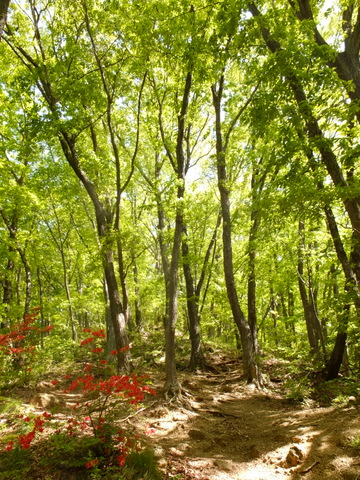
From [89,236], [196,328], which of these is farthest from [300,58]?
[89,236]

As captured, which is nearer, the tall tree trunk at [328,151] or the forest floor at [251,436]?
the forest floor at [251,436]

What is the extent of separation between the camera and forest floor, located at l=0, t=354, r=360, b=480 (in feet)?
12.3

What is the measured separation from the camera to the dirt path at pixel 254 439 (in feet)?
12.3

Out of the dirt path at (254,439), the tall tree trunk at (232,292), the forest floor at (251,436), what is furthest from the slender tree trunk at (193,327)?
the dirt path at (254,439)

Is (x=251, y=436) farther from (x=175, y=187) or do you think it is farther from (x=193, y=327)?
(x=175, y=187)

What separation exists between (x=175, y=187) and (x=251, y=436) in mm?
6072

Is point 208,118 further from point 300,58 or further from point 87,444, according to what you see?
point 87,444

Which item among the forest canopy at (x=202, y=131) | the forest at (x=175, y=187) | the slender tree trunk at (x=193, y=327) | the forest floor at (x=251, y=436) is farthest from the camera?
the slender tree trunk at (x=193, y=327)

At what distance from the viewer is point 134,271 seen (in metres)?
18.2

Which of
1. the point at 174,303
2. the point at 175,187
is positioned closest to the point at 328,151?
the point at 175,187

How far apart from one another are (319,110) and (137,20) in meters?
5.35

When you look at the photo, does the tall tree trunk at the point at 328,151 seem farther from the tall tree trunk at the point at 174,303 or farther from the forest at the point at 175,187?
the tall tree trunk at the point at 174,303

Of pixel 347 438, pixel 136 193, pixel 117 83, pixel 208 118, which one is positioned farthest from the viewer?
pixel 136 193

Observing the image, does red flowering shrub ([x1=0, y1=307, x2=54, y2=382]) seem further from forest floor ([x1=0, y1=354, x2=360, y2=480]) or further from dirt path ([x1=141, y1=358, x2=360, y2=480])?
dirt path ([x1=141, y1=358, x2=360, y2=480])
